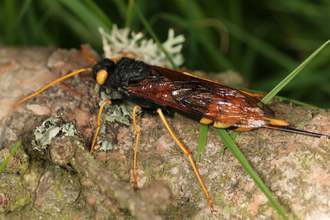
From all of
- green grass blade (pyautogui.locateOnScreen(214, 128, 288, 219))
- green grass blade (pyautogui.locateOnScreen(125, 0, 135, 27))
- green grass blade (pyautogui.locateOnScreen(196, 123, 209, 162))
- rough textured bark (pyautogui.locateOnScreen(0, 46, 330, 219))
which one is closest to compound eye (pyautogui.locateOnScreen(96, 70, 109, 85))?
rough textured bark (pyautogui.locateOnScreen(0, 46, 330, 219))

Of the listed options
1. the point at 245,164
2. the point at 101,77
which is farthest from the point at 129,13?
the point at 245,164

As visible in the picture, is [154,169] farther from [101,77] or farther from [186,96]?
[101,77]

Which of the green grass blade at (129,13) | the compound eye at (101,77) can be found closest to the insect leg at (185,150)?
the compound eye at (101,77)

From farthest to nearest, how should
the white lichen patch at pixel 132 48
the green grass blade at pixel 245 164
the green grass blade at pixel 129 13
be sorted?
the green grass blade at pixel 129 13
the white lichen patch at pixel 132 48
the green grass blade at pixel 245 164

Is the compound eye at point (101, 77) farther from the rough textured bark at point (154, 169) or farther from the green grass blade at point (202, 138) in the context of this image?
the green grass blade at point (202, 138)

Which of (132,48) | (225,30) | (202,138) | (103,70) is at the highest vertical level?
(225,30)

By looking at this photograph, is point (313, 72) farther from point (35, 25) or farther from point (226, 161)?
point (35, 25)
